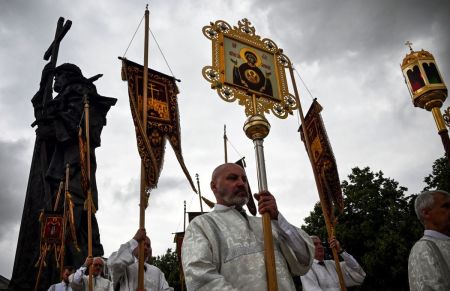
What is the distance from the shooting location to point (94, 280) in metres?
7.80

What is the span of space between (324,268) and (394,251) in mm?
14421

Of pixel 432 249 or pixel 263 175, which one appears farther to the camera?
pixel 263 175

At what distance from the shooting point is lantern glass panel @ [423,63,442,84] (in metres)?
5.21

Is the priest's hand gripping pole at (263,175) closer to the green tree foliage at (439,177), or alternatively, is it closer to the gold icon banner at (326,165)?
the gold icon banner at (326,165)

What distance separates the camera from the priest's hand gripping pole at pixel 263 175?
9.25ft

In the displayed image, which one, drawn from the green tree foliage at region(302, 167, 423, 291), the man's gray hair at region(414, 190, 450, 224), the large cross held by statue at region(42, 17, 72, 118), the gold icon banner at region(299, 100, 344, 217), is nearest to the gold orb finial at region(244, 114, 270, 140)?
the man's gray hair at region(414, 190, 450, 224)

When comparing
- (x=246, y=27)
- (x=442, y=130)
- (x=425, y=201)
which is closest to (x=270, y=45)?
(x=246, y=27)

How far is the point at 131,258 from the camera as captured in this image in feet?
16.2

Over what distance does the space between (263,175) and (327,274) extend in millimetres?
3417

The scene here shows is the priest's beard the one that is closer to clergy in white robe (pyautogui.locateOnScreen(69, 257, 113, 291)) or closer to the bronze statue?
clergy in white robe (pyautogui.locateOnScreen(69, 257, 113, 291))

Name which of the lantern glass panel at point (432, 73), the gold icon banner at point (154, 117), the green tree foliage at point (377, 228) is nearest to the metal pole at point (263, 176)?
the gold icon banner at point (154, 117)

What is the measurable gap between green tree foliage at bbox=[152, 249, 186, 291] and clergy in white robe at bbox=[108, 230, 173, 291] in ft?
87.1

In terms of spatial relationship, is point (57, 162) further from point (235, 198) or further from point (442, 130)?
point (442, 130)

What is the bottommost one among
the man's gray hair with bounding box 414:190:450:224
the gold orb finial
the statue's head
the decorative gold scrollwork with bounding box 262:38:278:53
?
the man's gray hair with bounding box 414:190:450:224
